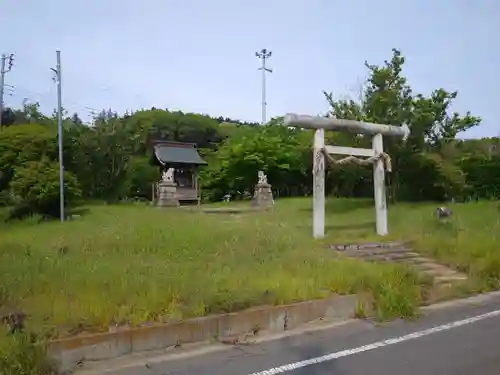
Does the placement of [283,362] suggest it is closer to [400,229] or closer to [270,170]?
[400,229]

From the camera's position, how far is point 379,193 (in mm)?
14758

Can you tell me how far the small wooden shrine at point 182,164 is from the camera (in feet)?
107

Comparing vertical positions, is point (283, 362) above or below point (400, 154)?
below

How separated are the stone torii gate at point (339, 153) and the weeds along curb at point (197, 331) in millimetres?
6418

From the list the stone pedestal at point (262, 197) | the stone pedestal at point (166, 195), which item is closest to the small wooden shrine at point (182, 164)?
the stone pedestal at point (262, 197)

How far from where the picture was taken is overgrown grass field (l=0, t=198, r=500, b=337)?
538 cm

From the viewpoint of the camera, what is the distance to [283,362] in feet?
16.0

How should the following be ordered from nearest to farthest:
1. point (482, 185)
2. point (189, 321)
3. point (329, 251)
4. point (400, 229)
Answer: point (189, 321) → point (329, 251) → point (400, 229) → point (482, 185)

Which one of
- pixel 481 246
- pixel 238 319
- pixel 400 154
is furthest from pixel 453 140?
pixel 238 319

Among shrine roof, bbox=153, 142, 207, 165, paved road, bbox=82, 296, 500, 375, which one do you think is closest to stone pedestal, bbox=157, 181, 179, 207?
shrine roof, bbox=153, 142, 207, 165

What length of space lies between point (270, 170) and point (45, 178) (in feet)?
53.7

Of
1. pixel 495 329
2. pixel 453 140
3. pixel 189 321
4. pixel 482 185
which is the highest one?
pixel 453 140

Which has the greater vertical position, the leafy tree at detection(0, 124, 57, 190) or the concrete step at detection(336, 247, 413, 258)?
the leafy tree at detection(0, 124, 57, 190)

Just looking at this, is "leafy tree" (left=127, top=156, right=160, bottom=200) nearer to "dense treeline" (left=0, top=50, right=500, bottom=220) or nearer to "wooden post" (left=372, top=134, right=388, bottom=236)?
"dense treeline" (left=0, top=50, right=500, bottom=220)
